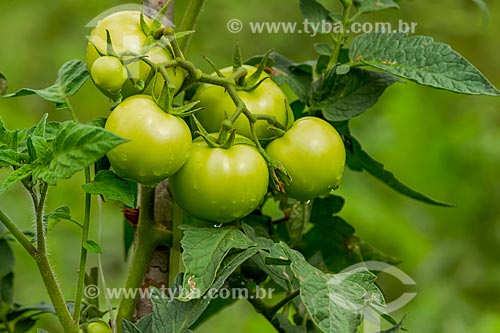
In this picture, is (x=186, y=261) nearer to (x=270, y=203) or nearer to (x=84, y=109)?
(x=270, y=203)

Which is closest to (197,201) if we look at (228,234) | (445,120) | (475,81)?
(228,234)

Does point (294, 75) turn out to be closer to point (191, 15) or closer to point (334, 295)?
point (191, 15)

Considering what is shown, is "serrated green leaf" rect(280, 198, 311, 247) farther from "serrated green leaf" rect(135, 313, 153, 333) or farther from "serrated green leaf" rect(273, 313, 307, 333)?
"serrated green leaf" rect(135, 313, 153, 333)

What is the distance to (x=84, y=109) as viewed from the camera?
2.39 metres

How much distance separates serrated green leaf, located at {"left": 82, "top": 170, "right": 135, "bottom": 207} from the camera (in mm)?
666

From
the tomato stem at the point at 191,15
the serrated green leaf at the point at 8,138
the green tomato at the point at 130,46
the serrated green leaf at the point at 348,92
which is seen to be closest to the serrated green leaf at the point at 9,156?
the serrated green leaf at the point at 8,138

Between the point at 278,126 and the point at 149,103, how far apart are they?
0.48 ft

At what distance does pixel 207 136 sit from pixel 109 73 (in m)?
0.11

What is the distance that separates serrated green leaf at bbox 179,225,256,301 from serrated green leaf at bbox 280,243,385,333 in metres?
0.05

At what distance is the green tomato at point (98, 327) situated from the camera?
2.44 ft

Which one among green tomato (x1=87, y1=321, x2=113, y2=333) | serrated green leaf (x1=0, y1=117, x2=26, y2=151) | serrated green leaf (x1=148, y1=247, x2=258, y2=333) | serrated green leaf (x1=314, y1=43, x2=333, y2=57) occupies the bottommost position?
green tomato (x1=87, y1=321, x2=113, y2=333)

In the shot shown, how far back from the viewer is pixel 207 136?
715mm

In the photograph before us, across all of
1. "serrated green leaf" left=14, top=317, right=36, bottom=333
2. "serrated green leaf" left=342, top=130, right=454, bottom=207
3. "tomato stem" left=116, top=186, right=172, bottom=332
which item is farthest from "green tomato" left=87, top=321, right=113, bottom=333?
"serrated green leaf" left=342, top=130, right=454, bottom=207

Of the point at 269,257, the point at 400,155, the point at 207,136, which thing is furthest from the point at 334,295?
the point at 400,155
